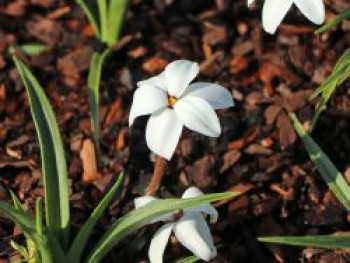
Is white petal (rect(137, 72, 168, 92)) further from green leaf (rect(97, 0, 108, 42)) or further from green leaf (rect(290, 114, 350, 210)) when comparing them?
green leaf (rect(97, 0, 108, 42))

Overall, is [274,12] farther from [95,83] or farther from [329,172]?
[95,83]

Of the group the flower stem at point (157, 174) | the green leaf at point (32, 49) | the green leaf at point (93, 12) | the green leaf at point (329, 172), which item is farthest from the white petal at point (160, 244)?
the green leaf at point (32, 49)

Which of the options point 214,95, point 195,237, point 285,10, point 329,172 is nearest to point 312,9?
point 285,10

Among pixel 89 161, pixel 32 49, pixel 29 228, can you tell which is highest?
pixel 29 228

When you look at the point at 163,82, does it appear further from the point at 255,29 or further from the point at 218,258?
the point at 255,29

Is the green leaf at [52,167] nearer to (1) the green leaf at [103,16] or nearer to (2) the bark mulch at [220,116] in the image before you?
(2) the bark mulch at [220,116]
